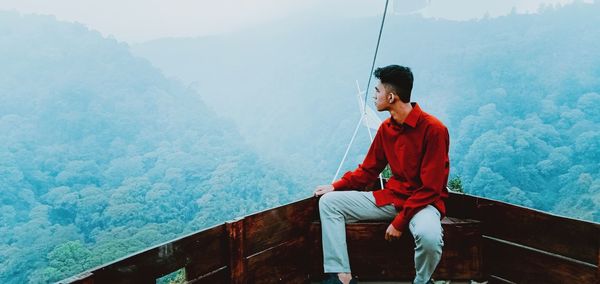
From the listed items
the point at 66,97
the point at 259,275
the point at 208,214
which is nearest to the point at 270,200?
the point at 208,214

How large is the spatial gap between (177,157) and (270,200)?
909 cm

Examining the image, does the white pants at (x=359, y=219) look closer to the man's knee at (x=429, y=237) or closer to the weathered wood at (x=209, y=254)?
the man's knee at (x=429, y=237)

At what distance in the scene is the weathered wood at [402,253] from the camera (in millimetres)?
2033

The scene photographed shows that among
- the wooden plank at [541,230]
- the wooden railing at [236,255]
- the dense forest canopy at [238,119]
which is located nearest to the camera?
the wooden railing at [236,255]

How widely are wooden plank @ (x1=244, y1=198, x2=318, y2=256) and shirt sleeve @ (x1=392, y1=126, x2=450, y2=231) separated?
51cm

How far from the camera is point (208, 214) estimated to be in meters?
26.7

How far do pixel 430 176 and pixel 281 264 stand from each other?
889mm

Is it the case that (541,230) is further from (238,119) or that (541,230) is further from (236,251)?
(238,119)

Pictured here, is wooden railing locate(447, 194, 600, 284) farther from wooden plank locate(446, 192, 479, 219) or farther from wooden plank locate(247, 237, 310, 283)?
wooden plank locate(247, 237, 310, 283)

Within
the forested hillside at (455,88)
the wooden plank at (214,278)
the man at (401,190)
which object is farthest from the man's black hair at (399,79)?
the forested hillside at (455,88)

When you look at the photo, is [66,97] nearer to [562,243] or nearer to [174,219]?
[174,219]

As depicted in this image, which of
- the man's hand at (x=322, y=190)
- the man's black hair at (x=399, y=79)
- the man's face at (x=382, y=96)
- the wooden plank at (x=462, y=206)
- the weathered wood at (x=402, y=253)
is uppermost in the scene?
the man's black hair at (x=399, y=79)

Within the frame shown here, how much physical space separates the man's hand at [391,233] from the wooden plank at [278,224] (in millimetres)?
460

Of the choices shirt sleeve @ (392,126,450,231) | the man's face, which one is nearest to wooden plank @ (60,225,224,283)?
shirt sleeve @ (392,126,450,231)
